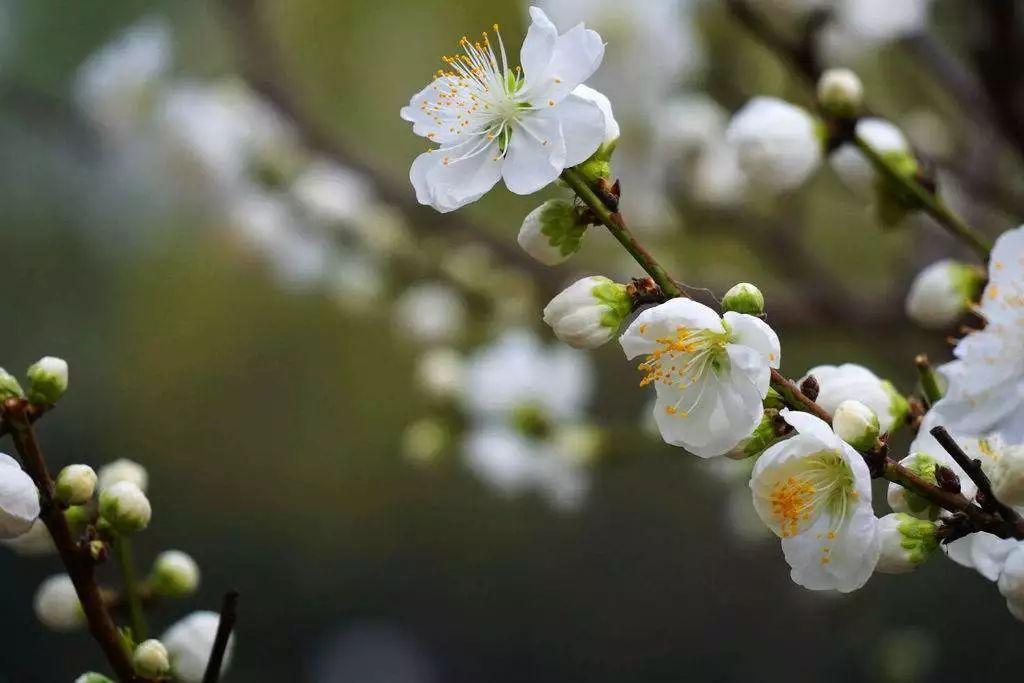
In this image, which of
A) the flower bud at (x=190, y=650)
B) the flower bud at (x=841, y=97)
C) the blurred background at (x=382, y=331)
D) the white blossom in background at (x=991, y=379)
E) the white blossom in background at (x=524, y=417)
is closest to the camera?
the white blossom in background at (x=991, y=379)

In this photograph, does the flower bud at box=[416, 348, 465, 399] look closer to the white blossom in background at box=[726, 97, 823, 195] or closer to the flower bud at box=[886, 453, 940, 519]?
the white blossom in background at box=[726, 97, 823, 195]

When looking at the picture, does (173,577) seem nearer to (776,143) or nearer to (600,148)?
(600,148)

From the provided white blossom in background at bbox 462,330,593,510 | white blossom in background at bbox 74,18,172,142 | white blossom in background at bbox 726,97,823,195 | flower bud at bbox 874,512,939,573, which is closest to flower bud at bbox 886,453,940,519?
flower bud at bbox 874,512,939,573

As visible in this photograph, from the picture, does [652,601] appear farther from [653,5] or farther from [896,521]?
[896,521]

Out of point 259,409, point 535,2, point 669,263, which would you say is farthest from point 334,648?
point 535,2

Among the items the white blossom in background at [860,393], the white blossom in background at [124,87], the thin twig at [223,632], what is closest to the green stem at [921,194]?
the white blossom in background at [860,393]

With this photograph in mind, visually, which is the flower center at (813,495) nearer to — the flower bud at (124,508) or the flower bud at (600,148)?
the flower bud at (600,148)
